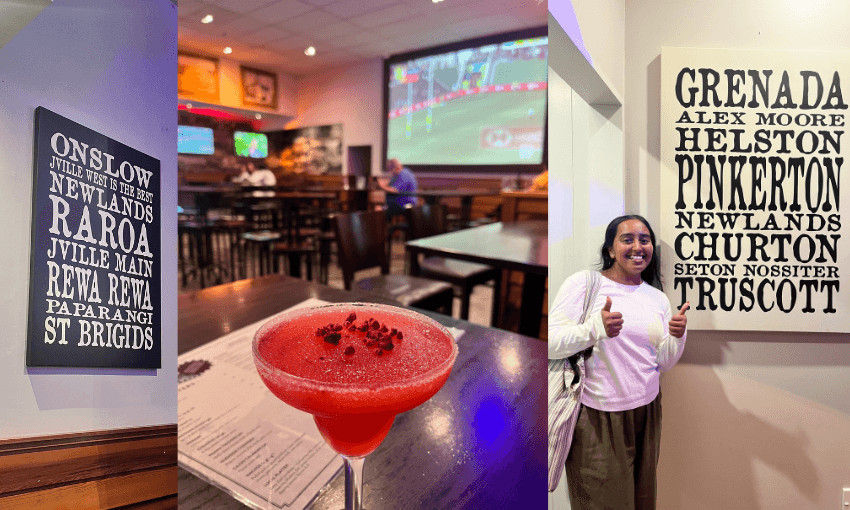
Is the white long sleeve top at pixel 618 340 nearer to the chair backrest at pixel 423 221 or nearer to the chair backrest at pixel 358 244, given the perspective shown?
the chair backrest at pixel 358 244

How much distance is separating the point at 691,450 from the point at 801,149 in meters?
0.63

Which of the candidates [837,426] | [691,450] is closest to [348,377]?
[691,450]

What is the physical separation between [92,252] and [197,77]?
266 millimetres

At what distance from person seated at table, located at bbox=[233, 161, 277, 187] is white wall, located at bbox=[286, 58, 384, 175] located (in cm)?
12

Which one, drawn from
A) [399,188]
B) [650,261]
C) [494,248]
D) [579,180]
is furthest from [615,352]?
[399,188]

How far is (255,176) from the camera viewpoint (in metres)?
0.72

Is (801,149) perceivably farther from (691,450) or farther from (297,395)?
(297,395)

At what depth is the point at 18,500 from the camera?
0.33 metres

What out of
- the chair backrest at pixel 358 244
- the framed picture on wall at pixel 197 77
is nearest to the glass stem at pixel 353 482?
the framed picture on wall at pixel 197 77

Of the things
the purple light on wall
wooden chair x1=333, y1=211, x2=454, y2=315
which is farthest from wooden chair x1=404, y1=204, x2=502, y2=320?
the purple light on wall

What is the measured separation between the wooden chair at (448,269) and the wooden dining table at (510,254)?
0.55 feet

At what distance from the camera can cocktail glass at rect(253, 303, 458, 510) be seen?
370 mm

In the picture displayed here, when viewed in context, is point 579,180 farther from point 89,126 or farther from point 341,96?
point 89,126

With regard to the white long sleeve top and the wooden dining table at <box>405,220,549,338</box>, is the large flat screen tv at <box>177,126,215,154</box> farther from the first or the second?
the wooden dining table at <box>405,220,549,338</box>
